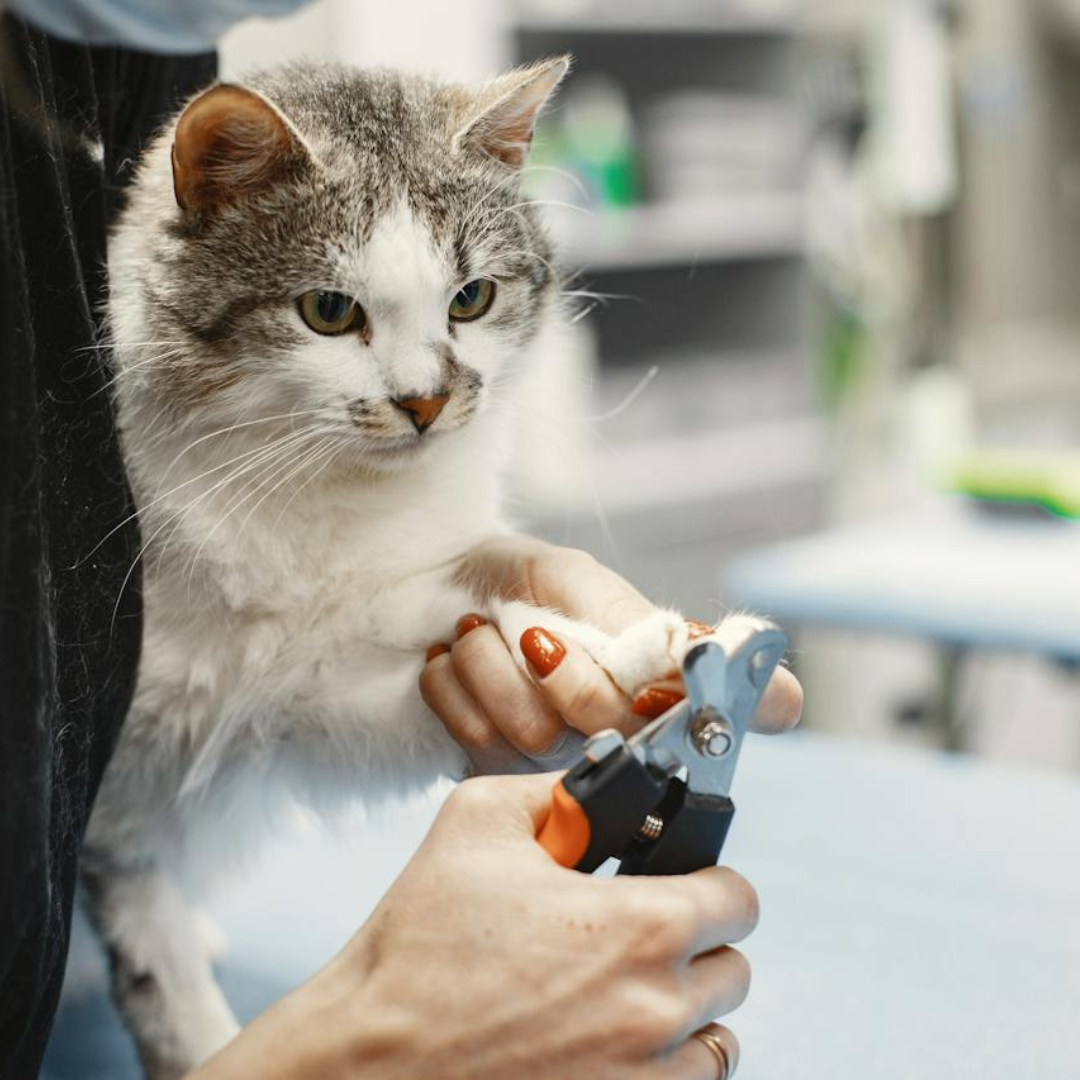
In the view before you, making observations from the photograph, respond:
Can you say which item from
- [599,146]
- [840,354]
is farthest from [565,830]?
[840,354]

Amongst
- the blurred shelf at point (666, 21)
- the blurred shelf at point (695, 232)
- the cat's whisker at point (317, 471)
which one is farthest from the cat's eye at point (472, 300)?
the blurred shelf at point (666, 21)

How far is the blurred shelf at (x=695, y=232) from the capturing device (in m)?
2.38

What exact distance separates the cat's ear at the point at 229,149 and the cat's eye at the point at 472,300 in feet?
0.37

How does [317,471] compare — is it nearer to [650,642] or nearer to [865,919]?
[650,642]

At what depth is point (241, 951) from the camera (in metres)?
0.89

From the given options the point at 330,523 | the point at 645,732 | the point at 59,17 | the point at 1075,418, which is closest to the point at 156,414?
the point at 330,523

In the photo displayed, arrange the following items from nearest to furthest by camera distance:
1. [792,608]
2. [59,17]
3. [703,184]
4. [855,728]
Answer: [59,17] < [792,608] < [855,728] < [703,184]

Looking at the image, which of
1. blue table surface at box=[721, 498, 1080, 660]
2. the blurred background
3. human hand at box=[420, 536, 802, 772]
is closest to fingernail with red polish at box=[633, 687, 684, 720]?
human hand at box=[420, 536, 802, 772]

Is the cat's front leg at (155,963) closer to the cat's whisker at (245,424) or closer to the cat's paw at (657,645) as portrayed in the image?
the cat's whisker at (245,424)

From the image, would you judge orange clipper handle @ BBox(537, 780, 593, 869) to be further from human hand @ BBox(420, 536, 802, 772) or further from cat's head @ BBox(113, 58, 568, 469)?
cat's head @ BBox(113, 58, 568, 469)

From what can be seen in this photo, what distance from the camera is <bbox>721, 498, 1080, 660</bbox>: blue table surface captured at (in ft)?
4.76

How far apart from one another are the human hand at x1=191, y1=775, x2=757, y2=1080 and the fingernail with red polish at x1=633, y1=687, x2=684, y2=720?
0.07 m

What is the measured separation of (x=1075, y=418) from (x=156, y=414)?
195cm

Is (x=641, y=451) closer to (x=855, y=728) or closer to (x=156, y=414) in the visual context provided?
(x=855, y=728)
